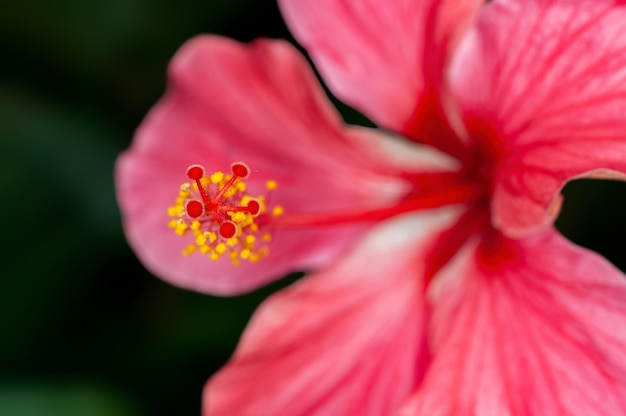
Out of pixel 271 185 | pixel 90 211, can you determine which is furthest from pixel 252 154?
pixel 90 211

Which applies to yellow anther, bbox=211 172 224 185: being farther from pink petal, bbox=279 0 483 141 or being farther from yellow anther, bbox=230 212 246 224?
pink petal, bbox=279 0 483 141

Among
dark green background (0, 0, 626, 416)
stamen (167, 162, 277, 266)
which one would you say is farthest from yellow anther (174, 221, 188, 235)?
dark green background (0, 0, 626, 416)

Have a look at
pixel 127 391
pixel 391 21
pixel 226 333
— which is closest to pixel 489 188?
pixel 391 21

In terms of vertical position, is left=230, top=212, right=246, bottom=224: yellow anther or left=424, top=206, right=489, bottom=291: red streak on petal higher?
left=230, top=212, right=246, bottom=224: yellow anther

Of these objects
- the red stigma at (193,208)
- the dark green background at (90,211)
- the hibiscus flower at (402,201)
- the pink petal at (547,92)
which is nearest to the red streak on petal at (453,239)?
the hibiscus flower at (402,201)

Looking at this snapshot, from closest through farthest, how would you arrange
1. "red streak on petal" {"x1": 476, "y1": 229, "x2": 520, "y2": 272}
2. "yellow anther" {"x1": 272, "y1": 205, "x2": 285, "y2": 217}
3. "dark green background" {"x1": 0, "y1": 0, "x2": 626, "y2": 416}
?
1. "red streak on petal" {"x1": 476, "y1": 229, "x2": 520, "y2": 272}
2. "yellow anther" {"x1": 272, "y1": 205, "x2": 285, "y2": 217}
3. "dark green background" {"x1": 0, "y1": 0, "x2": 626, "y2": 416}

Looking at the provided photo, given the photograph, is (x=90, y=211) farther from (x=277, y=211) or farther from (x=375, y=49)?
(x=375, y=49)
